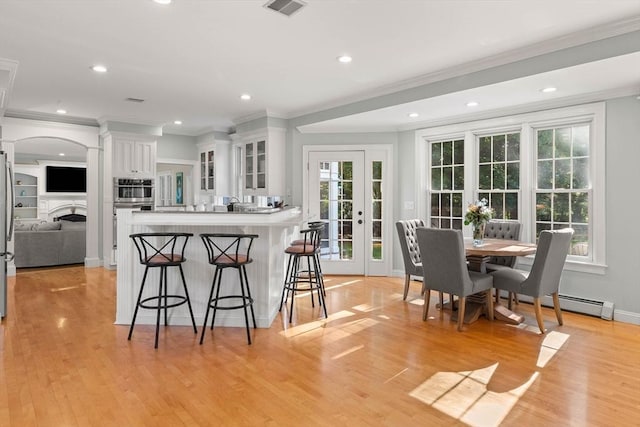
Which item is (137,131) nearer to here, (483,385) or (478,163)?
Result: (478,163)

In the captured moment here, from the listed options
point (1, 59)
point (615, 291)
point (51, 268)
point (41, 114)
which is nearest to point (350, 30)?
point (1, 59)

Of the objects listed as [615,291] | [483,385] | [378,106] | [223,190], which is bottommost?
[483,385]

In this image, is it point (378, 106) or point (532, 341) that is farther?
point (378, 106)

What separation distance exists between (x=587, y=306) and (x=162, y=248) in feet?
14.5

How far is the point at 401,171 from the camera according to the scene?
6660 mm

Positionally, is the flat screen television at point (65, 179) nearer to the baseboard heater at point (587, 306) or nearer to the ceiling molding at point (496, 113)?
the ceiling molding at point (496, 113)

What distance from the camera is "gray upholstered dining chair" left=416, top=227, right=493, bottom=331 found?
155 inches

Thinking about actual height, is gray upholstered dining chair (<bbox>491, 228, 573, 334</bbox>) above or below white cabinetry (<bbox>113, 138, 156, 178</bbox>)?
below

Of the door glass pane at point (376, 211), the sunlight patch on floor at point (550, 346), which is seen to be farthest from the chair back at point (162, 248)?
the door glass pane at point (376, 211)

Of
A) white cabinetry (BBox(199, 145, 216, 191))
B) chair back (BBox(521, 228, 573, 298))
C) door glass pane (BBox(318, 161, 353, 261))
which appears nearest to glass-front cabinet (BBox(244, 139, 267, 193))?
door glass pane (BBox(318, 161, 353, 261))

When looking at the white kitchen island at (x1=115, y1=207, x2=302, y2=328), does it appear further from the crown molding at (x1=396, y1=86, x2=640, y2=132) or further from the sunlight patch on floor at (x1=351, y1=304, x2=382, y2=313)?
the crown molding at (x1=396, y1=86, x2=640, y2=132)

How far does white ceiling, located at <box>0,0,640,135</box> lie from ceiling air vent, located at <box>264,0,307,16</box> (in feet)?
0.22

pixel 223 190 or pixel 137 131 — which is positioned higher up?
pixel 137 131

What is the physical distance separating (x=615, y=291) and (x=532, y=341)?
144cm
